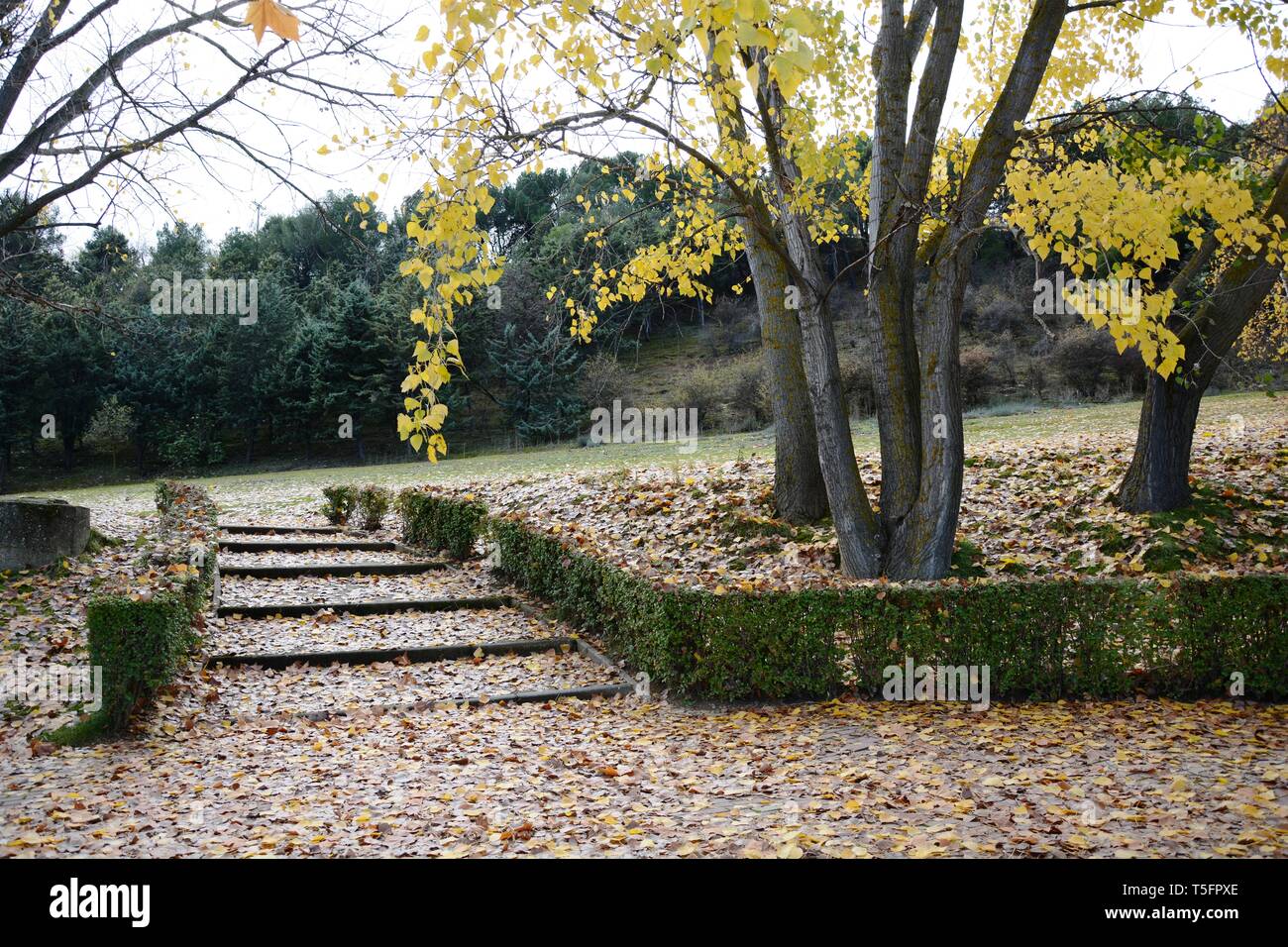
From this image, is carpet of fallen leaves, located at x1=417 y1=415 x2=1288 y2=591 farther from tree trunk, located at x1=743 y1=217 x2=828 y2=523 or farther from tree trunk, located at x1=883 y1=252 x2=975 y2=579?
Answer: tree trunk, located at x1=883 y1=252 x2=975 y2=579

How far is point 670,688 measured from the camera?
22.9 feet

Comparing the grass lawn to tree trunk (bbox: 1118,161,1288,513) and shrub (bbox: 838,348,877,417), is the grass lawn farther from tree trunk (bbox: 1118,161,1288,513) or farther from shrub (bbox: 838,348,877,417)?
tree trunk (bbox: 1118,161,1288,513)

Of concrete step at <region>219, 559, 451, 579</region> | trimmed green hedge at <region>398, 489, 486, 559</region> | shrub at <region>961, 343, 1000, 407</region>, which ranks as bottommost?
concrete step at <region>219, 559, 451, 579</region>

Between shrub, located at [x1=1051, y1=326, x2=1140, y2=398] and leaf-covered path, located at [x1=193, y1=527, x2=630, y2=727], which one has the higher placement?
shrub, located at [x1=1051, y1=326, x2=1140, y2=398]

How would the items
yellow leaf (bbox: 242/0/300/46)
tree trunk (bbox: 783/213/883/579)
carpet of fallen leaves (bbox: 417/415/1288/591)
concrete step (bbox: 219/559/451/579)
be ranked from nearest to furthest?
yellow leaf (bbox: 242/0/300/46)
tree trunk (bbox: 783/213/883/579)
carpet of fallen leaves (bbox: 417/415/1288/591)
concrete step (bbox: 219/559/451/579)

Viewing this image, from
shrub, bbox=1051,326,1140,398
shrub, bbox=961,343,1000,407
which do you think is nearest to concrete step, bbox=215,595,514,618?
shrub, bbox=961,343,1000,407

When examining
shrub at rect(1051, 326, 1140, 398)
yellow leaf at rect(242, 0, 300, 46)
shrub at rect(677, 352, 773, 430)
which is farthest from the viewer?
shrub at rect(677, 352, 773, 430)

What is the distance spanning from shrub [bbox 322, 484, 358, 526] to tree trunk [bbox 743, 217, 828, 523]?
8223mm

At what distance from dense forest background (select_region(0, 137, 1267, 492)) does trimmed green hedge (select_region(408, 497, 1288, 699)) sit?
21452 mm

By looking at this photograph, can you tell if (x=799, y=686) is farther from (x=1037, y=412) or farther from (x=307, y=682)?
(x=1037, y=412)

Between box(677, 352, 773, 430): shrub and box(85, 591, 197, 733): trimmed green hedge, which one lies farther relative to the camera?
box(677, 352, 773, 430): shrub

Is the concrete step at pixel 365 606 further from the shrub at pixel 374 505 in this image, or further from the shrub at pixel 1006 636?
the shrub at pixel 374 505

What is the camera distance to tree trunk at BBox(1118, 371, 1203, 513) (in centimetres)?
927
